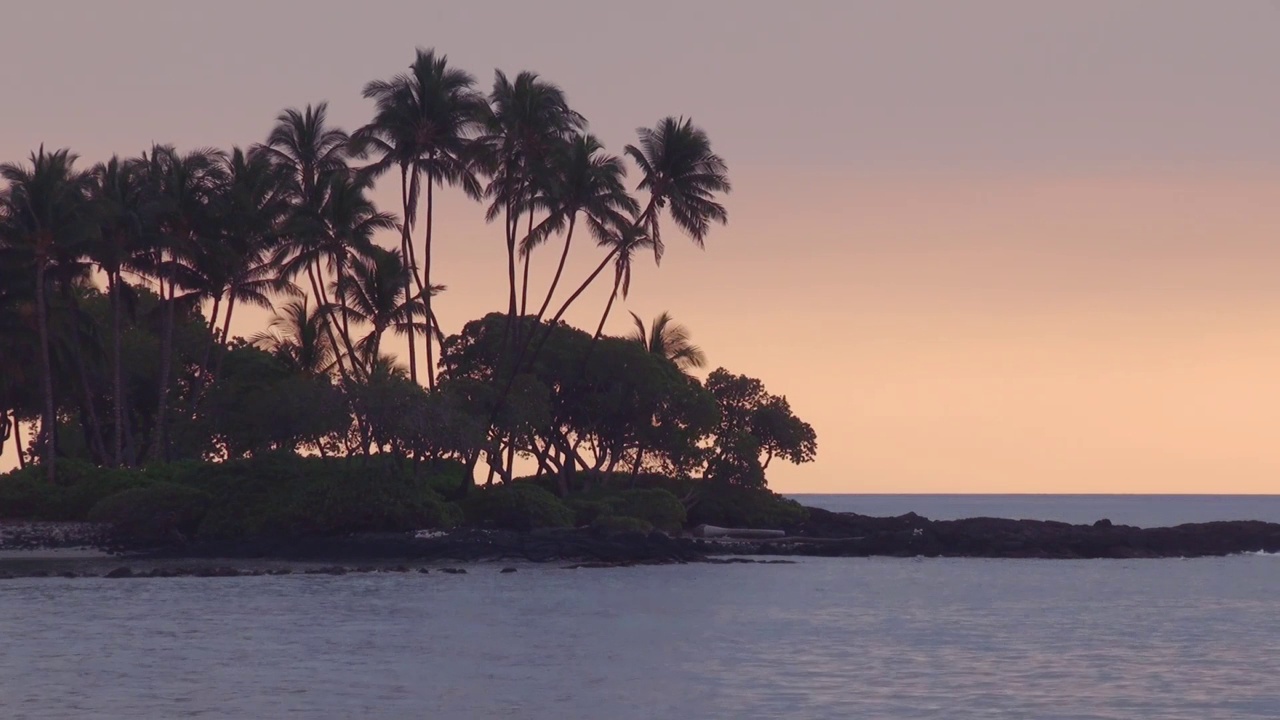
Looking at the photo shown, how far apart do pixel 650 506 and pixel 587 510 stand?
9.49ft

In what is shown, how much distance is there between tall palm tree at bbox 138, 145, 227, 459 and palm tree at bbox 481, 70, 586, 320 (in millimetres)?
12128

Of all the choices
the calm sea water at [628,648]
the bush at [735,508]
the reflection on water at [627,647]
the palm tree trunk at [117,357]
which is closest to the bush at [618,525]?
the reflection on water at [627,647]

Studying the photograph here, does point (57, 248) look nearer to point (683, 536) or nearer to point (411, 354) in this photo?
point (411, 354)

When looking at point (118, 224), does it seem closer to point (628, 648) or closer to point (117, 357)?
point (117, 357)

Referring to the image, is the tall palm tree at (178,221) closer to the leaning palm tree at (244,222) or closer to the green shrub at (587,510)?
the leaning palm tree at (244,222)

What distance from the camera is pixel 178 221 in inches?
2510

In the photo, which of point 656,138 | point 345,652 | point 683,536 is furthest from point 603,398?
point 345,652

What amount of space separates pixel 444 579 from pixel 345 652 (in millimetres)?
18365

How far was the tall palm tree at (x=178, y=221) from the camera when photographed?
63.1m

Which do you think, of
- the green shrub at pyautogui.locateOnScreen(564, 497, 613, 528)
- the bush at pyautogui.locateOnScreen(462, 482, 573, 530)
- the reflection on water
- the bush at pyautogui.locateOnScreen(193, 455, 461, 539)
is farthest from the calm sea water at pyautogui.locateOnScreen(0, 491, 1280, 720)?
the green shrub at pyautogui.locateOnScreen(564, 497, 613, 528)

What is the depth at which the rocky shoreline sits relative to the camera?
53.8 metres

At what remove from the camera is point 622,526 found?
2431 inches

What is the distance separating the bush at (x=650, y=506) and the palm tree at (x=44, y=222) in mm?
23246

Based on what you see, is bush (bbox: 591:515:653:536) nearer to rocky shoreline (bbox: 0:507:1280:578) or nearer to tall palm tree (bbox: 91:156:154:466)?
rocky shoreline (bbox: 0:507:1280:578)
